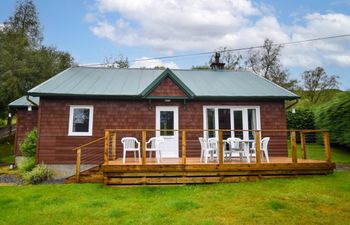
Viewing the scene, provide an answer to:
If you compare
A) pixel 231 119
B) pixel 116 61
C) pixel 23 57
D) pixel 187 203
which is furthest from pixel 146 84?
pixel 116 61

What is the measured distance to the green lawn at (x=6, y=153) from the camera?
624 inches

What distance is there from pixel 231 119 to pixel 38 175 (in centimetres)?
783

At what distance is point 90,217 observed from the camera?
16.6 ft

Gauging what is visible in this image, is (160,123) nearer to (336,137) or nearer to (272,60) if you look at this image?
(336,137)

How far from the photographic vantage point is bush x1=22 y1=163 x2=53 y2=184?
880 centimetres

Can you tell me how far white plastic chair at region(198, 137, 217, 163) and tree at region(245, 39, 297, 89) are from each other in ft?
70.7

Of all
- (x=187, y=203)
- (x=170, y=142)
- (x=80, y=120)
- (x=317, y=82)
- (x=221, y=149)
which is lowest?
(x=187, y=203)

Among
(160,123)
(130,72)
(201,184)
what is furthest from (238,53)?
(201,184)

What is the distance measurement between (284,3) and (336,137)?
8.24 metres

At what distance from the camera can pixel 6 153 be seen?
17547 millimetres

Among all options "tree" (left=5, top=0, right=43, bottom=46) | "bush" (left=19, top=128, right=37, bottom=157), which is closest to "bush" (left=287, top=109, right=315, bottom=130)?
"bush" (left=19, top=128, right=37, bottom=157)

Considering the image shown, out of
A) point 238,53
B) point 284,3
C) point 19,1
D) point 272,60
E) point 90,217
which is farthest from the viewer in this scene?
point 238,53

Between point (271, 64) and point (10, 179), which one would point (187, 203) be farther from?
point (271, 64)

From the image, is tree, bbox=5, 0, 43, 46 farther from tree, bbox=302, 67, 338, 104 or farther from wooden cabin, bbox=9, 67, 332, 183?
tree, bbox=302, 67, 338, 104
